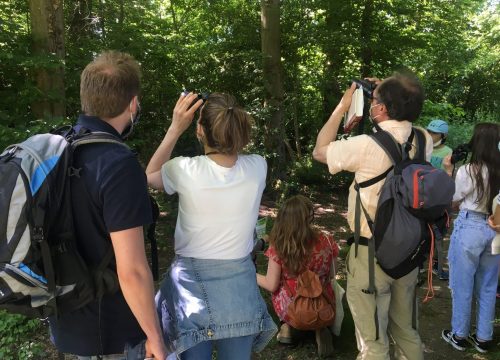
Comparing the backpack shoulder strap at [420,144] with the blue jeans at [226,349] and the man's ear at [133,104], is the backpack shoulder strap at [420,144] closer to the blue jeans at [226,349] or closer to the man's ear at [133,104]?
the blue jeans at [226,349]

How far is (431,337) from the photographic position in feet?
12.4

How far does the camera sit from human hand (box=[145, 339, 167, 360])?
63.9 inches

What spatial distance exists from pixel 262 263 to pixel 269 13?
465 cm

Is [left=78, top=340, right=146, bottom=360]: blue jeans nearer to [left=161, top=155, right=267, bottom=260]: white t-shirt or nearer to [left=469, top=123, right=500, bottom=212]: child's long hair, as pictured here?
[left=161, top=155, right=267, bottom=260]: white t-shirt

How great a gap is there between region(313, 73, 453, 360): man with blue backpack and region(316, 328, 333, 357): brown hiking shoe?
0.64 metres

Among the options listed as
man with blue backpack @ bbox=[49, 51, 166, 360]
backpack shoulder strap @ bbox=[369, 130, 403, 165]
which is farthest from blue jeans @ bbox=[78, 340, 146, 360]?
backpack shoulder strap @ bbox=[369, 130, 403, 165]

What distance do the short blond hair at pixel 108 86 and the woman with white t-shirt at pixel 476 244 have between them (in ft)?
9.25

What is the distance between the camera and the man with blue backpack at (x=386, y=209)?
7.67ft

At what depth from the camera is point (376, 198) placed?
2.49 metres

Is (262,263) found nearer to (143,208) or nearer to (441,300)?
(441,300)

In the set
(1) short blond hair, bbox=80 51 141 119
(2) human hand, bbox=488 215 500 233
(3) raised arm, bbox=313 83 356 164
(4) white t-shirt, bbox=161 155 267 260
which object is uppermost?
Answer: (1) short blond hair, bbox=80 51 141 119

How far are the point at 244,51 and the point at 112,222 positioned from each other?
6.43 m

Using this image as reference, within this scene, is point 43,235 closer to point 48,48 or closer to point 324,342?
point 324,342

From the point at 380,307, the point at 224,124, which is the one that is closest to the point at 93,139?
the point at 224,124
